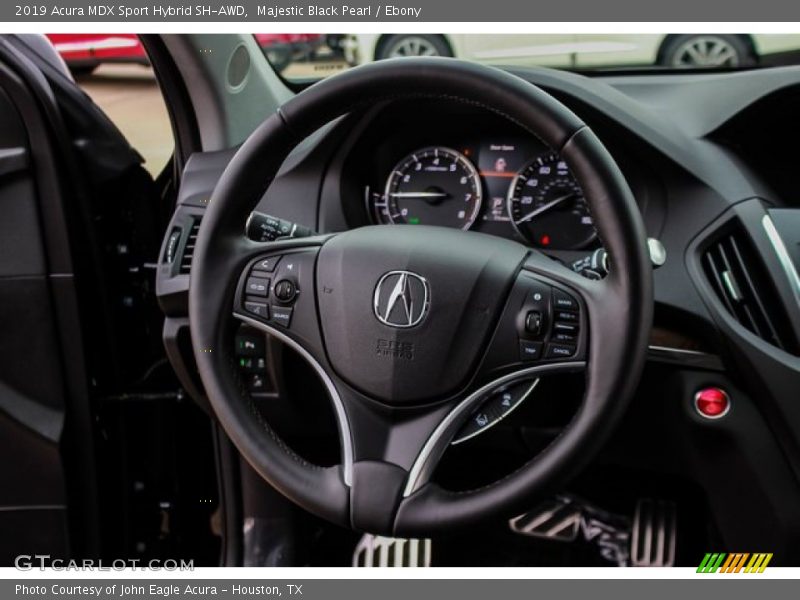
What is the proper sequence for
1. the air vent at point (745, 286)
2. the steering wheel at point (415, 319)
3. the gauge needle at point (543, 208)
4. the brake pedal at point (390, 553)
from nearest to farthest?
the steering wheel at point (415, 319) < the air vent at point (745, 286) < the gauge needle at point (543, 208) < the brake pedal at point (390, 553)

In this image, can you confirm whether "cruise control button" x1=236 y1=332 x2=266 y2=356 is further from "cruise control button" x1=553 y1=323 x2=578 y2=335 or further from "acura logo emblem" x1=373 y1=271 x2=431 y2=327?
"cruise control button" x1=553 y1=323 x2=578 y2=335

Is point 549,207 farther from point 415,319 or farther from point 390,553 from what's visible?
point 390,553

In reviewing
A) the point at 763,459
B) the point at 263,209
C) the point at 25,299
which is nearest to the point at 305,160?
the point at 263,209

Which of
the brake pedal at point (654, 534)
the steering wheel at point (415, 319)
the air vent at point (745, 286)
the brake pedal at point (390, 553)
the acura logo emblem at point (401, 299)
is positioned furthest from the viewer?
the brake pedal at point (390, 553)

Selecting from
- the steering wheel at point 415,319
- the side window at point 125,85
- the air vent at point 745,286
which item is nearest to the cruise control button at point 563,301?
the steering wheel at point 415,319

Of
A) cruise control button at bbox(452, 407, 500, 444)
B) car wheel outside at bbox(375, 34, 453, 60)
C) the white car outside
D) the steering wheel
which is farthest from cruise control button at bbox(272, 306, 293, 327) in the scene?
car wheel outside at bbox(375, 34, 453, 60)

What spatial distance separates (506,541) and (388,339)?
935 mm

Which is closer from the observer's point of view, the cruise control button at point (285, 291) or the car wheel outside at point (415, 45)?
the cruise control button at point (285, 291)

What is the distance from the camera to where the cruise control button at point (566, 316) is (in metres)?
1.16

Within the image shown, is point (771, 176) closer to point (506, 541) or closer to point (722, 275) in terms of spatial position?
point (722, 275)

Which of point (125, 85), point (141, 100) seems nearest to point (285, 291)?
point (141, 100)

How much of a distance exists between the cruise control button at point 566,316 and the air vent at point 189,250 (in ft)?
2.25

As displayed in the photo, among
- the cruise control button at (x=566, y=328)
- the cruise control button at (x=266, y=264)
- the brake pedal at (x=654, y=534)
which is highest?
the cruise control button at (x=266, y=264)

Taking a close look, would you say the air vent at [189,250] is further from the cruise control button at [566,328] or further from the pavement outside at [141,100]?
the cruise control button at [566,328]
